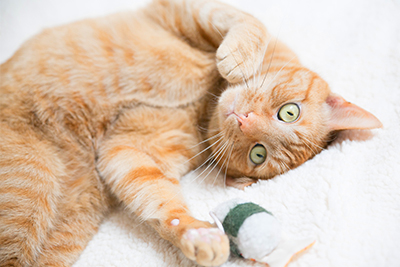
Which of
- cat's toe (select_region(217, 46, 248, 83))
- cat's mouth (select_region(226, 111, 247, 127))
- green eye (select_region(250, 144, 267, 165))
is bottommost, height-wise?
green eye (select_region(250, 144, 267, 165))

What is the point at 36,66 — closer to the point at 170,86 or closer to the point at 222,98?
the point at 170,86

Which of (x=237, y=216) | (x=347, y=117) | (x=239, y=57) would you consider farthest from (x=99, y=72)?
(x=347, y=117)

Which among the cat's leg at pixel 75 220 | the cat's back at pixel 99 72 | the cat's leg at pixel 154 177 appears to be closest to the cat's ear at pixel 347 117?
the cat's back at pixel 99 72

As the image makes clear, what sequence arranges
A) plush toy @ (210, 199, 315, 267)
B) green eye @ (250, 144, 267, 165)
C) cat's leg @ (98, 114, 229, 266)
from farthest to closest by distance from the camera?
1. green eye @ (250, 144, 267, 165)
2. cat's leg @ (98, 114, 229, 266)
3. plush toy @ (210, 199, 315, 267)

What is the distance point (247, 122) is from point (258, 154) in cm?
20

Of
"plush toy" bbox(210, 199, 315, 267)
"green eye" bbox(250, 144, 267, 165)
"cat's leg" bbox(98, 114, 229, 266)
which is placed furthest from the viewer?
"green eye" bbox(250, 144, 267, 165)

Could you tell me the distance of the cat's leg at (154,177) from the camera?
1.10m

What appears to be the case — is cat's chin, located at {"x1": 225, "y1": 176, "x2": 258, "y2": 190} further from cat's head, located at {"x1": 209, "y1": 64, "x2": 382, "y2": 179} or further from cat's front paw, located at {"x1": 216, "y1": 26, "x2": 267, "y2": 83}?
cat's front paw, located at {"x1": 216, "y1": 26, "x2": 267, "y2": 83}

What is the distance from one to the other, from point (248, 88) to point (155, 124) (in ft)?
1.71

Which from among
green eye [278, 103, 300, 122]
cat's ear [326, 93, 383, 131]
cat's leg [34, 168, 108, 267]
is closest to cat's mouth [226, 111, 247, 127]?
green eye [278, 103, 300, 122]

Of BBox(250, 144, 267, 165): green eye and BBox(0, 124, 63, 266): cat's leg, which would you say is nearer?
BBox(0, 124, 63, 266): cat's leg

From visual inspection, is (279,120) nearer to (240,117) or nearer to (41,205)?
(240,117)

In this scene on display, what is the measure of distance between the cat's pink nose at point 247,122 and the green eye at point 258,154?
142mm

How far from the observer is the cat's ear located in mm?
1263
